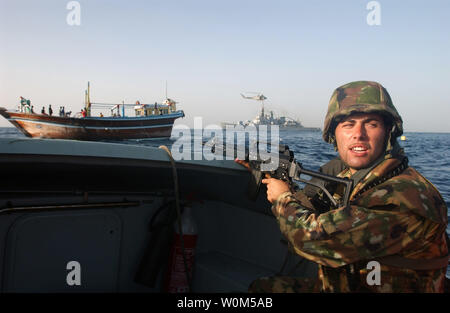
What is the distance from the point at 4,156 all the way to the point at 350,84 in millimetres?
2067

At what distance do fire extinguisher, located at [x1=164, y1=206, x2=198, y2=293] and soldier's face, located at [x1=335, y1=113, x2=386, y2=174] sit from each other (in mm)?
1606

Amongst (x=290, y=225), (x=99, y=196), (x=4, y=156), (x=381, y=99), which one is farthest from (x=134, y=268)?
(x=381, y=99)

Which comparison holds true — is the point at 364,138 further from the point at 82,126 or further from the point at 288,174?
the point at 82,126

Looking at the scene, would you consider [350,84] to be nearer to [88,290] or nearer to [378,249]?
[378,249]

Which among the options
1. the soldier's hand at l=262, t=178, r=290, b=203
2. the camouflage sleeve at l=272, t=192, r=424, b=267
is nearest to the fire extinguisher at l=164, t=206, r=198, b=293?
the soldier's hand at l=262, t=178, r=290, b=203

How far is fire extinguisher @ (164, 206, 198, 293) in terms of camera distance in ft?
9.63

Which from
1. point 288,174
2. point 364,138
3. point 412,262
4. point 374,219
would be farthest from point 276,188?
point 412,262

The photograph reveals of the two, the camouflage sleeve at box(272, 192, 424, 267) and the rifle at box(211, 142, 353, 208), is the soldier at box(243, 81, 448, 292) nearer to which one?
the camouflage sleeve at box(272, 192, 424, 267)

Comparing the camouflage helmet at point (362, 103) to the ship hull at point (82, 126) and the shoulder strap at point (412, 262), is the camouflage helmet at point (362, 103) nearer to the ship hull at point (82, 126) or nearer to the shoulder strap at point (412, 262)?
the shoulder strap at point (412, 262)

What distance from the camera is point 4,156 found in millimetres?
1854

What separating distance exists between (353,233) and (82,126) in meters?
33.5

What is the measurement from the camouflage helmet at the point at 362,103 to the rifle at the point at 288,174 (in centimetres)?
34

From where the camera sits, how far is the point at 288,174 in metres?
2.18

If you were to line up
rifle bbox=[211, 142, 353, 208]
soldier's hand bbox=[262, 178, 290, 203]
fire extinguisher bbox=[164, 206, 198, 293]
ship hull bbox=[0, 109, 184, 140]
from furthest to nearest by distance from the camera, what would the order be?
1. ship hull bbox=[0, 109, 184, 140]
2. fire extinguisher bbox=[164, 206, 198, 293]
3. soldier's hand bbox=[262, 178, 290, 203]
4. rifle bbox=[211, 142, 353, 208]
